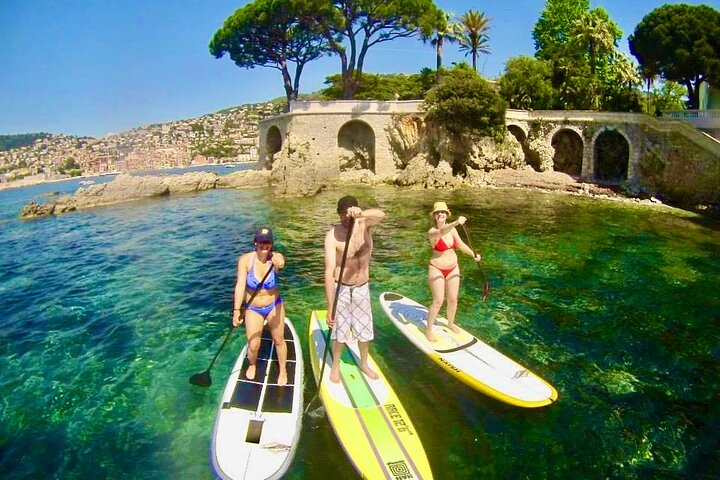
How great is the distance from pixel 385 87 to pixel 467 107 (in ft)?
76.8

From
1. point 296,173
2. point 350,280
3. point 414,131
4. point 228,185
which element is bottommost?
point 350,280

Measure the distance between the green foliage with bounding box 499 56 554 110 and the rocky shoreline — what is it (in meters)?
6.54

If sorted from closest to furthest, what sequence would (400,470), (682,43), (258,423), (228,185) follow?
(400,470)
(258,423)
(682,43)
(228,185)

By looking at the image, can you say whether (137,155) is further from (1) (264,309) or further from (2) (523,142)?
(1) (264,309)

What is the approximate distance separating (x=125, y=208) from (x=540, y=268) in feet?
93.0

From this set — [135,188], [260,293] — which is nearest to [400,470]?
[260,293]

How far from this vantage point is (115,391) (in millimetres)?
7602

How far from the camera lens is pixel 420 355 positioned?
831 centimetres

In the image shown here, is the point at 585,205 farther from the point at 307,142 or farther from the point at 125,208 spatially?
the point at 125,208

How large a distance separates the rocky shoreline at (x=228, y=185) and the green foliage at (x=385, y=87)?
13.9m

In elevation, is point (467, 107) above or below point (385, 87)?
below

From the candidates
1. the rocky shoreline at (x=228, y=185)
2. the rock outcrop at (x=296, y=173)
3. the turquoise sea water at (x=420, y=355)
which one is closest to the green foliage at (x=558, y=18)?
the rocky shoreline at (x=228, y=185)

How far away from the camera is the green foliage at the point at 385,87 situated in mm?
46062

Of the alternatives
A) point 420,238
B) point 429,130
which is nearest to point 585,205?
point 420,238
